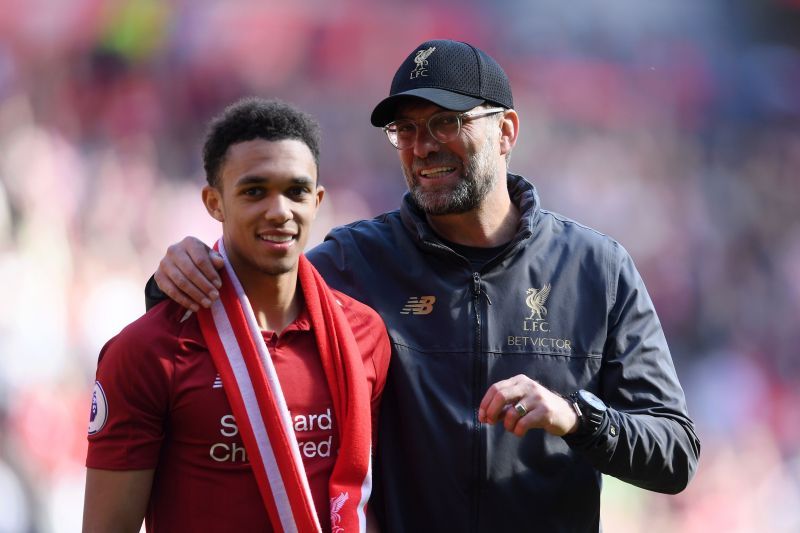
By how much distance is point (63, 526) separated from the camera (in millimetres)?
4332

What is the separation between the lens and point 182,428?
228cm

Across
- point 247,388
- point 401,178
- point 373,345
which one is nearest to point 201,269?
point 247,388

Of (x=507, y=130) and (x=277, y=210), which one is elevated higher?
(x=507, y=130)

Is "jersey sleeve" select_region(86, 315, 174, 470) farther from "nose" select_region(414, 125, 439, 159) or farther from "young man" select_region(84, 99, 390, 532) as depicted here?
"nose" select_region(414, 125, 439, 159)

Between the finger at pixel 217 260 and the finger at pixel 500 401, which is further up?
the finger at pixel 217 260

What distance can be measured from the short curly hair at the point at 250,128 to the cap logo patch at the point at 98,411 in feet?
1.87

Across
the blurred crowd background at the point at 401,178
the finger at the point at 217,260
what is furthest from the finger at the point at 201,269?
the blurred crowd background at the point at 401,178

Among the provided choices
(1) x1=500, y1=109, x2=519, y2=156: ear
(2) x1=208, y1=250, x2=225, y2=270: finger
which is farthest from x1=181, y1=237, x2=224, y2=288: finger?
(1) x1=500, y1=109, x2=519, y2=156: ear

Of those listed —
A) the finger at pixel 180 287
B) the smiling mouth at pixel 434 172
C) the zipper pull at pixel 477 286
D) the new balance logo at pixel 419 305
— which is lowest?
the new balance logo at pixel 419 305

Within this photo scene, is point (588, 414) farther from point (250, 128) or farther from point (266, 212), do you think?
point (250, 128)

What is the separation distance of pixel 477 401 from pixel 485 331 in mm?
191

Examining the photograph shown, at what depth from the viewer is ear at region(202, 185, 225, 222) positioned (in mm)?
2504

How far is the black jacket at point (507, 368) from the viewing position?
107 inches

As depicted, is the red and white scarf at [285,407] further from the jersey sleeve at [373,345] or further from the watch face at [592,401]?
the watch face at [592,401]
